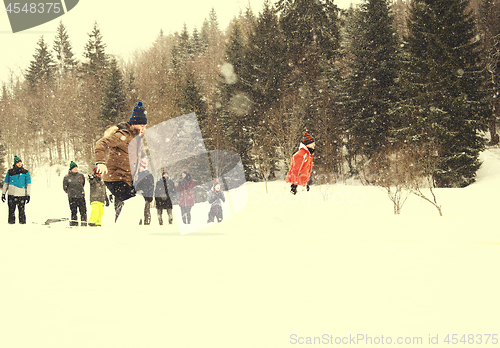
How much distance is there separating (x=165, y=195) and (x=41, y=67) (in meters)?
58.1

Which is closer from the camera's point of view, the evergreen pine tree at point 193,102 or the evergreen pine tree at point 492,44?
the evergreen pine tree at point 492,44

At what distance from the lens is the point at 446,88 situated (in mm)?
20906

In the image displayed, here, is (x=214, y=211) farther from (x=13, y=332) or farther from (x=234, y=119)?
(x=234, y=119)

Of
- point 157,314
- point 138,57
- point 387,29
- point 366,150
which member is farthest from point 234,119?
point 138,57

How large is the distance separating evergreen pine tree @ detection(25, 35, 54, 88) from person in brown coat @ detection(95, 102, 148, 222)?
59119 mm

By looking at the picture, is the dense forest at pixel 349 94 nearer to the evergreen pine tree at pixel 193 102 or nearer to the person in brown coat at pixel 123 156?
the evergreen pine tree at pixel 193 102

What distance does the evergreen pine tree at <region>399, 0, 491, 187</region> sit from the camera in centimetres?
1995

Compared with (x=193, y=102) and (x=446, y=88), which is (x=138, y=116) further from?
(x=193, y=102)

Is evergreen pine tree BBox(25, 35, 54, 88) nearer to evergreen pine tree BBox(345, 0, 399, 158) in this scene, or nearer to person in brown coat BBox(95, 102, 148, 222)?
evergreen pine tree BBox(345, 0, 399, 158)

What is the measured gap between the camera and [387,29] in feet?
83.8

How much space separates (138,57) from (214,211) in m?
62.4

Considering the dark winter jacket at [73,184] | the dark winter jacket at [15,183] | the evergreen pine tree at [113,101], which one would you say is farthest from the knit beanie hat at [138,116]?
the evergreen pine tree at [113,101]

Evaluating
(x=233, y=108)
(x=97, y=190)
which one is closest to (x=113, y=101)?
(x=233, y=108)

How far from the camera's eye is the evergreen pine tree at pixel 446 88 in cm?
1995
